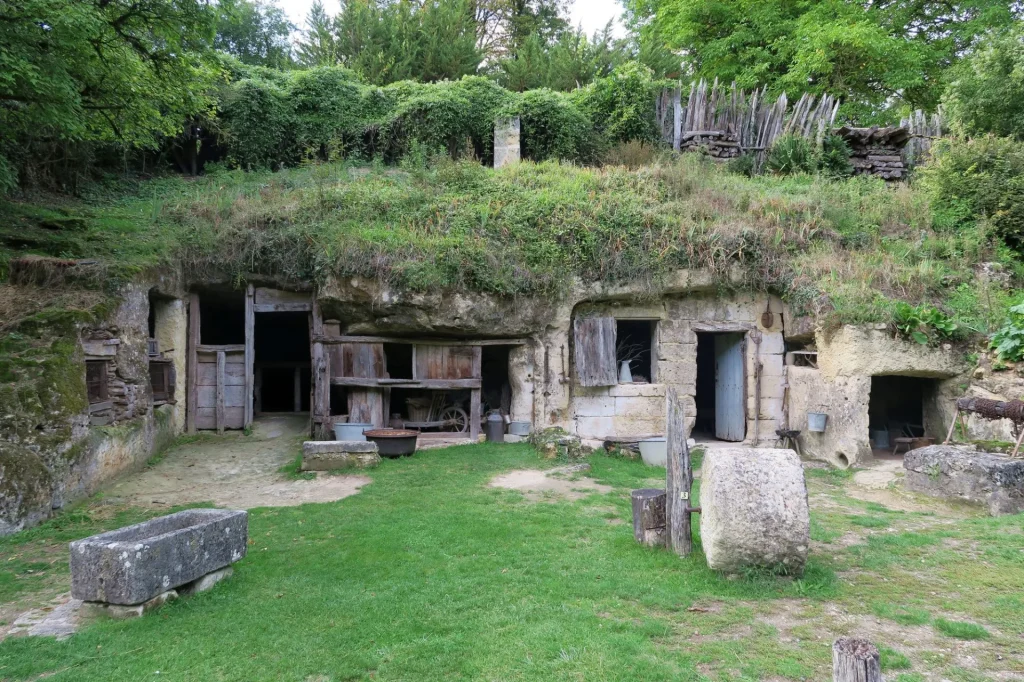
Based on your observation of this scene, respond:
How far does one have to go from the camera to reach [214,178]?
1655cm

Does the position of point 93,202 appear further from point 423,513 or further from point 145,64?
point 423,513

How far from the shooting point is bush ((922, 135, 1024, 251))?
12.6m

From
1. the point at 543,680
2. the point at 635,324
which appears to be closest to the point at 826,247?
the point at 635,324

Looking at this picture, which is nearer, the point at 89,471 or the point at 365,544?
the point at 365,544

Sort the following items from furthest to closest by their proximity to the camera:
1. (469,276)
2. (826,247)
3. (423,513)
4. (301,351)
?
(301,351) < (826,247) < (469,276) < (423,513)

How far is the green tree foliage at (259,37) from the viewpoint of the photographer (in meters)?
22.7

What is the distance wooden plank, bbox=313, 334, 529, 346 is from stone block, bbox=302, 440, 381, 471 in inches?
104

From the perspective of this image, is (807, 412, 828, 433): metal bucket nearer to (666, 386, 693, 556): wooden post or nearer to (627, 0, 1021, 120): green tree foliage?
(666, 386, 693, 556): wooden post

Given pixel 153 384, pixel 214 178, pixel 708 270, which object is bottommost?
pixel 153 384

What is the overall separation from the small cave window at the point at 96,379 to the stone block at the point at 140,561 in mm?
4670

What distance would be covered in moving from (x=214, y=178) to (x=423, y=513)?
41.4 ft

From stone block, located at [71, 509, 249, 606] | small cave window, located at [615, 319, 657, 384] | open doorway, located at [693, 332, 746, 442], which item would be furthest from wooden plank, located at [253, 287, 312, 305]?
open doorway, located at [693, 332, 746, 442]

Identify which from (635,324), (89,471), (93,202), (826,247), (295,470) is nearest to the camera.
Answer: (89,471)

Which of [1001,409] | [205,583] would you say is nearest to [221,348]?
[205,583]
